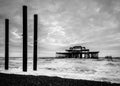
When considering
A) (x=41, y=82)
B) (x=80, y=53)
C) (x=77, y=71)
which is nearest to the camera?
(x=41, y=82)

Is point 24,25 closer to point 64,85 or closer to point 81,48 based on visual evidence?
point 64,85

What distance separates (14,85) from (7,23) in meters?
9.23

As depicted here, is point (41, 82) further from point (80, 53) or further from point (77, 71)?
point (80, 53)

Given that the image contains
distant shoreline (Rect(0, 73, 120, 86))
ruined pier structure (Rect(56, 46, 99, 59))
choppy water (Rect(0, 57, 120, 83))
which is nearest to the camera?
distant shoreline (Rect(0, 73, 120, 86))

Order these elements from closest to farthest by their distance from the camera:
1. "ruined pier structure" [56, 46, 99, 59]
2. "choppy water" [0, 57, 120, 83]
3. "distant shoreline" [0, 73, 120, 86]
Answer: "distant shoreline" [0, 73, 120, 86]
"choppy water" [0, 57, 120, 83]
"ruined pier structure" [56, 46, 99, 59]

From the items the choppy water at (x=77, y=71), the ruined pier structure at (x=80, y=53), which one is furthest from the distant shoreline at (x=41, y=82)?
the ruined pier structure at (x=80, y=53)

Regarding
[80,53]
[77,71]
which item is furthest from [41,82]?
[80,53]

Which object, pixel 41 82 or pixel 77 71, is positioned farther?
pixel 77 71

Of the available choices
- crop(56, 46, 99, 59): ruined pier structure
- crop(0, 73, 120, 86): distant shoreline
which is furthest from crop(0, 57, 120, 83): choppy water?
crop(56, 46, 99, 59): ruined pier structure

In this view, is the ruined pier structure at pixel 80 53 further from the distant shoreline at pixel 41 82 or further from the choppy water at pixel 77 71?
the distant shoreline at pixel 41 82

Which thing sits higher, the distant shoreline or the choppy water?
the distant shoreline

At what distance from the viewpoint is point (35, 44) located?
10734mm

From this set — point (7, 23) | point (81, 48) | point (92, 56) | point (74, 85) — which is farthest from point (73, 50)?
point (74, 85)

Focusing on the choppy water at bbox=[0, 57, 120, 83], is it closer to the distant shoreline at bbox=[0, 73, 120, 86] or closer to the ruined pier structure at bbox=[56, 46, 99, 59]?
the distant shoreline at bbox=[0, 73, 120, 86]
